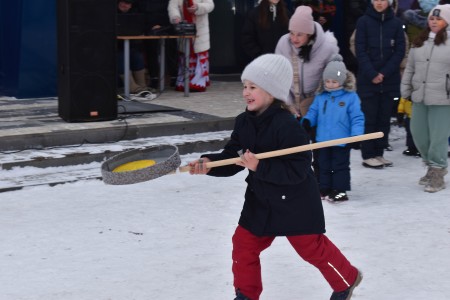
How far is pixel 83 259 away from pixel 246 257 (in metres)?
1.53

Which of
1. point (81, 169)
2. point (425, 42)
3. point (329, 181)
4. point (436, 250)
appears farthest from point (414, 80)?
point (81, 169)

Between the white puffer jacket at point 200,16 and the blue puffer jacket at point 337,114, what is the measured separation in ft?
16.7

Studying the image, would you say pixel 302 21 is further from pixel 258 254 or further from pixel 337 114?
pixel 258 254

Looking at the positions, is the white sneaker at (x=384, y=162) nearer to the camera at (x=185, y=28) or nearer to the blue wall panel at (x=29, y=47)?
the camera at (x=185, y=28)

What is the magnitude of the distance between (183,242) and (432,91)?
2.83m

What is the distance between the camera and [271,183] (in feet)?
14.7

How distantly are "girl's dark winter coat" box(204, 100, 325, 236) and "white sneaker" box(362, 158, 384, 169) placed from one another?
434 cm

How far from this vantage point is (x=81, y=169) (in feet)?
27.2

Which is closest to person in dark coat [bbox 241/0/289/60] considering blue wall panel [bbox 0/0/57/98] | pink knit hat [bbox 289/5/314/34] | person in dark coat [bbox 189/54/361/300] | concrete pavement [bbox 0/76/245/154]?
concrete pavement [bbox 0/76/245/154]

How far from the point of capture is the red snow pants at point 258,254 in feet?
15.0

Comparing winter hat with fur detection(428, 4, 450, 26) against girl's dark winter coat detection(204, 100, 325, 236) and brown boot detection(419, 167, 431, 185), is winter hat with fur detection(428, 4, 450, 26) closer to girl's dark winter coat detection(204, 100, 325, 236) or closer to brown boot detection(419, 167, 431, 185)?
brown boot detection(419, 167, 431, 185)

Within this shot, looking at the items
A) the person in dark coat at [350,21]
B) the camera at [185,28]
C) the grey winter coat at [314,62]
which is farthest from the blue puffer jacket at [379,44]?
the person in dark coat at [350,21]

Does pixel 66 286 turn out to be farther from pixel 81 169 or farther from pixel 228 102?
pixel 228 102

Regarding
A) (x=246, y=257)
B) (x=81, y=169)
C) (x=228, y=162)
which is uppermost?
(x=228, y=162)
